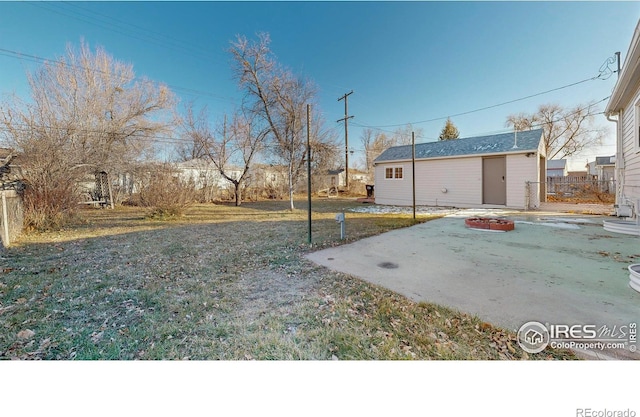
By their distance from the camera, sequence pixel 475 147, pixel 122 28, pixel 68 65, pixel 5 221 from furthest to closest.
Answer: pixel 475 147
pixel 68 65
pixel 122 28
pixel 5 221

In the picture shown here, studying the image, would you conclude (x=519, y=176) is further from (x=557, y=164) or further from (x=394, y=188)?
(x=557, y=164)

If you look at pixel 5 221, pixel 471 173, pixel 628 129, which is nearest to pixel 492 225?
pixel 628 129

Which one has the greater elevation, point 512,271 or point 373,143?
point 373,143

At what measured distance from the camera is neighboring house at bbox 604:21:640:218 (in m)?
4.31

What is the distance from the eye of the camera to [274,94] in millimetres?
12078

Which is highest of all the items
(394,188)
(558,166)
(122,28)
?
(122,28)

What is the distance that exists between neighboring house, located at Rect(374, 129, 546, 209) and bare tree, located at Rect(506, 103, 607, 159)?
11.4m

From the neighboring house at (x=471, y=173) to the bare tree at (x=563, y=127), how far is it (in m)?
11.4

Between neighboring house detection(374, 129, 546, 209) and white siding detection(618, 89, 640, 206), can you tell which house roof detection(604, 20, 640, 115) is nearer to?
white siding detection(618, 89, 640, 206)

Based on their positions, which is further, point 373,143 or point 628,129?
point 373,143

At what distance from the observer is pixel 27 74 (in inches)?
349

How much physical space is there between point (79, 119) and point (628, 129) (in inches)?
703

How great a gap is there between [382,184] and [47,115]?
46.7 ft
